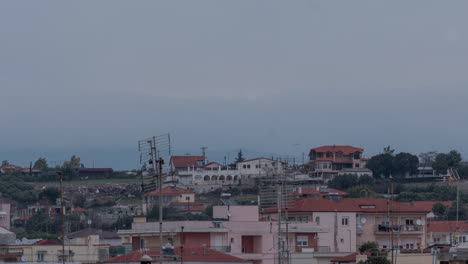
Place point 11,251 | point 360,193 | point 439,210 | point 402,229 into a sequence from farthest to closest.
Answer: point 360,193, point 439,210, point 402,229, point 11,251

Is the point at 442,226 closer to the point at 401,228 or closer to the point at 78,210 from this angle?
the point at 401,228

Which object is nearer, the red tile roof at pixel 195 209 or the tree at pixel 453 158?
the red tile roof at pixel 195 209

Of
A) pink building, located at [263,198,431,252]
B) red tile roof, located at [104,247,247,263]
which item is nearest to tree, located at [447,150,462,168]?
pink building, located at [263,198,431,252]

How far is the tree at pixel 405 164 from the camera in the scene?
145300 mm

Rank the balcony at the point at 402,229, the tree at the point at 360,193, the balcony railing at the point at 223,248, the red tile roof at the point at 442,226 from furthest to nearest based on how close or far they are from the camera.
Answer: the tree at the point at 360,193
the red tile roof at the point at 442,226
the balcony at the point at 402,229
the balcony railing at the point at 223,248

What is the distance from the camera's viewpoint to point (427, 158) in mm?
162500

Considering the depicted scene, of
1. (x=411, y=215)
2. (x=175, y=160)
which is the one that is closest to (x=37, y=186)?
(x=175, y=160)

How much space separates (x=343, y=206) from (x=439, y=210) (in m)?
31.4

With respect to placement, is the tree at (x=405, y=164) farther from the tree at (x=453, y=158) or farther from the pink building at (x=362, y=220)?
the pink building at (x=362, y=220)

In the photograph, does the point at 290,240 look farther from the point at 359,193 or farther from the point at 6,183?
the point at 6,183

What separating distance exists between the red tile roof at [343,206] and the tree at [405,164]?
215ft

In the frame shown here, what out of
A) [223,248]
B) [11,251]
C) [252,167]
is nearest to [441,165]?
[252,167]

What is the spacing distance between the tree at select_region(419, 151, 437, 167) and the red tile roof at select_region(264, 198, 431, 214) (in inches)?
2977

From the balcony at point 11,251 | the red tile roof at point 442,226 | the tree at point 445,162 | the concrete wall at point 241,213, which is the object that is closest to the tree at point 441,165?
the tree at point 445,162
